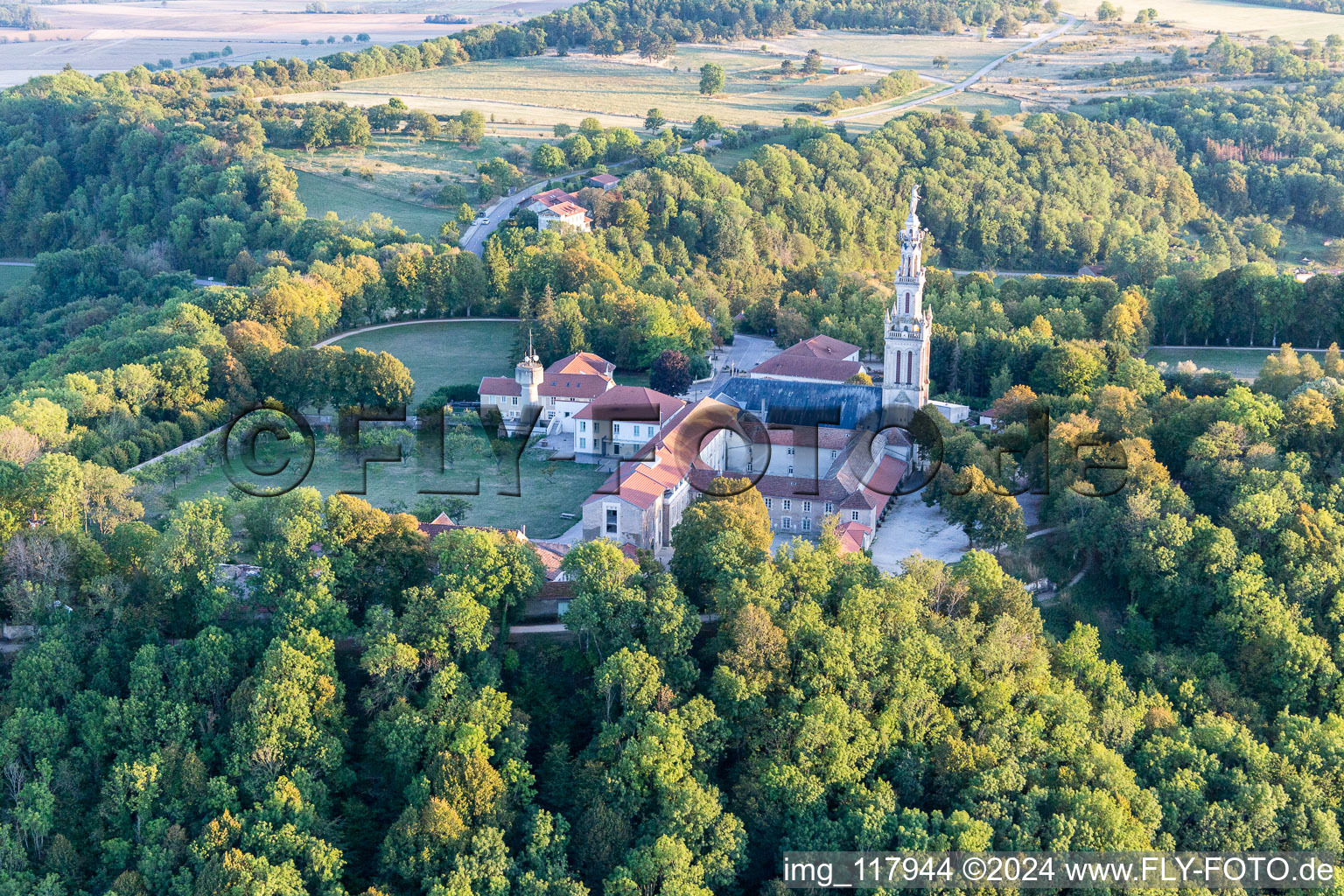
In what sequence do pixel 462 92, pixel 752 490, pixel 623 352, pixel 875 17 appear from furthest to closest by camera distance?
pixel 875 17 → pixel 462 92 → pixel 623 352 → pixel 752 490

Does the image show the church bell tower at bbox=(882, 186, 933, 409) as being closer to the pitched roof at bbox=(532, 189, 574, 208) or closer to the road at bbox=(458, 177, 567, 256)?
the pitched roof at bbox=(532, 189, 574, 208)

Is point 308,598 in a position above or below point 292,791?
above

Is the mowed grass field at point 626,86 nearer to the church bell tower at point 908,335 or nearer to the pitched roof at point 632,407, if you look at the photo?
the pitched roof at point 632,407

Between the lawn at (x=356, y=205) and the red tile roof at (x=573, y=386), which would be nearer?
the red tile roof at (x=573, y=386)

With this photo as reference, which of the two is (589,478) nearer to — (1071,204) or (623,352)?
(623,352)

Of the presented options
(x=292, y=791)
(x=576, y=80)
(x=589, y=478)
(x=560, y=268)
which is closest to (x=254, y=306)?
(x=560, y=268)

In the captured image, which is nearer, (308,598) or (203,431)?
(308,598)

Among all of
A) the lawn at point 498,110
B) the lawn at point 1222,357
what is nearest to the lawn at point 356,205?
the lawn at point 498,110
